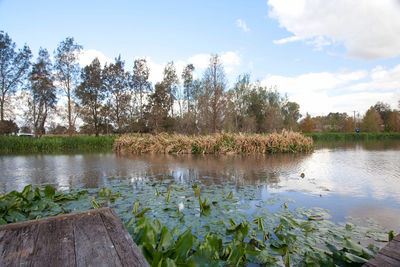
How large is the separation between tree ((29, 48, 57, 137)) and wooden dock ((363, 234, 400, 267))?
987 inches

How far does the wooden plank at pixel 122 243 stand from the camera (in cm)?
91

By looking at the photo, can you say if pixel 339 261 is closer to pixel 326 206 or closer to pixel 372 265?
pixel 372 265

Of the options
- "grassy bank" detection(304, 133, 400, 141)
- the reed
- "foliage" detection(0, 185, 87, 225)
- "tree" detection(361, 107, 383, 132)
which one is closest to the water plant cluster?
"foliage" detection(0, 185, 87, 225)

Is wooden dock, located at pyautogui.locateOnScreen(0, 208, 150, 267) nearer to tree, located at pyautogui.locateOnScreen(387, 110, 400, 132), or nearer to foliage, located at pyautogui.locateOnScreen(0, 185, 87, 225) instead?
foliage, located at pyautogui.locateOnScreen(0, 185, 87, 225)

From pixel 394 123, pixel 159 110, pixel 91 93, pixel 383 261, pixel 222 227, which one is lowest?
pixel 222 227

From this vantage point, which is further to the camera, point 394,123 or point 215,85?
point 394,123

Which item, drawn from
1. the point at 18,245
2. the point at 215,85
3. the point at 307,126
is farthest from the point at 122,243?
the point at 307,126

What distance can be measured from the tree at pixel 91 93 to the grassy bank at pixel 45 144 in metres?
8.58

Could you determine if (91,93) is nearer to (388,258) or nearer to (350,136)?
(388,258)

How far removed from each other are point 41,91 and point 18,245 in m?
24.3

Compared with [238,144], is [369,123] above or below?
above

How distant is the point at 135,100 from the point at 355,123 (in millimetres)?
37439

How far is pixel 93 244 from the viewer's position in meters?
1.01

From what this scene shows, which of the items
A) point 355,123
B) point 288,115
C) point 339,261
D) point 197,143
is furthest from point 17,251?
point 355,123
